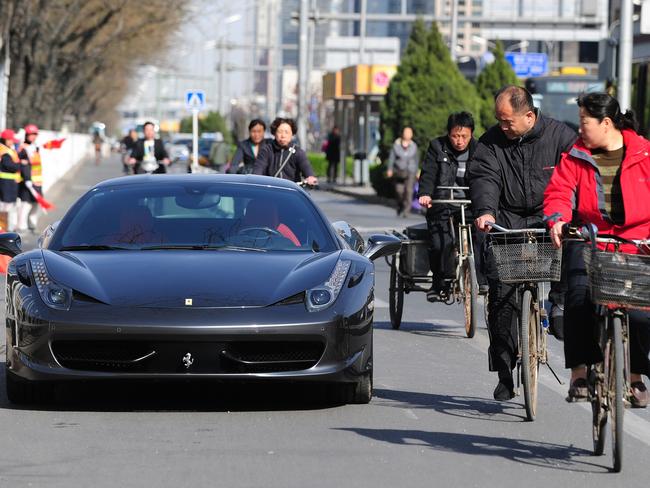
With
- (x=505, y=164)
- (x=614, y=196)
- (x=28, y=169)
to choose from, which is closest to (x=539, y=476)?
(x=614, y=196)

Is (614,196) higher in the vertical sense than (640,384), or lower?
higher

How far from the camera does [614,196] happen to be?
23.5 ft

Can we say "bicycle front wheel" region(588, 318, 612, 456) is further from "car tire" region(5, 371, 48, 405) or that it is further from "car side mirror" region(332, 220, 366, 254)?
"car tire" region(5, 371, 48, 405)

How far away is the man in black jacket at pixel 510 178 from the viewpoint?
8.59 meters

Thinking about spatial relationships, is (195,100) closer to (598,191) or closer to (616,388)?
(598,191)

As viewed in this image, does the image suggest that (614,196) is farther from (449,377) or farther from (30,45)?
(30,45)

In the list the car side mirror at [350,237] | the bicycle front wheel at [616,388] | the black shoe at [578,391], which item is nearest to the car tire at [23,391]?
the car side mirror at [350,237]

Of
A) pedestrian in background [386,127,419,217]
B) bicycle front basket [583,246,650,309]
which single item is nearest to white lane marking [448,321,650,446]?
bicycle front basket [583,246,650,309]

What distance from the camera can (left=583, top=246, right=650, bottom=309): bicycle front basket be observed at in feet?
21.3

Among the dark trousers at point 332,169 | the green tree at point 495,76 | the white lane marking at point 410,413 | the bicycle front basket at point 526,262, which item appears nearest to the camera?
the bicycle front basket at point 526,262

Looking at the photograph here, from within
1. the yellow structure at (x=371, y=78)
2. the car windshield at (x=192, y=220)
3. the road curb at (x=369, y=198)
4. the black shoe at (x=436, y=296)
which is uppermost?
the yellow structure at (x=371, y=78)

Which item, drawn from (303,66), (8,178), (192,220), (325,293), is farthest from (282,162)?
(303,66)

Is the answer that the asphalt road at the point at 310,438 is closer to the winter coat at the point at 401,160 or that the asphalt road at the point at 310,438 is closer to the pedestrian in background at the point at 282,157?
the pedestrian in background at the point at 282,157

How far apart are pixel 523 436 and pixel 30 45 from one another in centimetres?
4807
